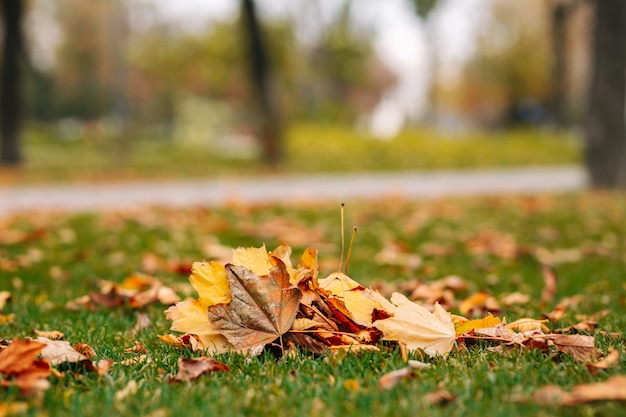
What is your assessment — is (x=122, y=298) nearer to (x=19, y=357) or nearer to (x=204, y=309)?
(x=204, y=309)

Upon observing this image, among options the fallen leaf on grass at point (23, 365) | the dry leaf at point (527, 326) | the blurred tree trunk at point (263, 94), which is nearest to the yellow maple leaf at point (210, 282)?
the fallen leaf on grass at point (23, 365)

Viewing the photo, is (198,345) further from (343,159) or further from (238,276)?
(343,159)

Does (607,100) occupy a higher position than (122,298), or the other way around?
(607,100)

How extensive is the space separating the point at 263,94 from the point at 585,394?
15264mm

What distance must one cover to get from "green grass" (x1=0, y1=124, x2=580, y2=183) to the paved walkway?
67.6 inches

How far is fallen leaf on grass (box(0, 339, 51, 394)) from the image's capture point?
1938mm

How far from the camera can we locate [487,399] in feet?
6.10

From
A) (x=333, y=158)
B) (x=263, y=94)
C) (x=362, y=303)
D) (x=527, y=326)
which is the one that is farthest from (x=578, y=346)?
(x=333, y=158)

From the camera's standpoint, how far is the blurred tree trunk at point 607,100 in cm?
1135

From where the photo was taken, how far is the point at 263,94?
1659 centimetres

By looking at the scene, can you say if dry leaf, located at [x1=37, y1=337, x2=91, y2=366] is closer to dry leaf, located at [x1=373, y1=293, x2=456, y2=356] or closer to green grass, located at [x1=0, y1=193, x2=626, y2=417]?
Answer: green grass, located at [x1=0, y1=193, x2=626, y2=417]

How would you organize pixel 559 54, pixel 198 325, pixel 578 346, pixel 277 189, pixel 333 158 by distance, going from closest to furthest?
pixel 578 346
pixel 198 325
pixel 277 189
pixel 333 158
pixel 559 54

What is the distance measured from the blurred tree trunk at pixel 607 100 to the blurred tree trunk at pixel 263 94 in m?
7.01

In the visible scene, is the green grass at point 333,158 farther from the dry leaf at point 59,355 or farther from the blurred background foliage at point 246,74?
the dry leaf at point 59,355
